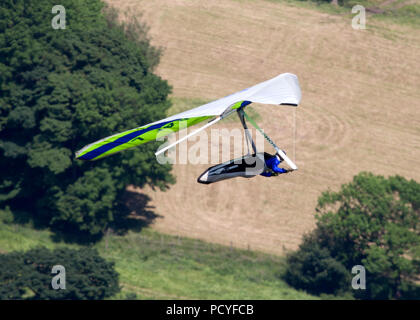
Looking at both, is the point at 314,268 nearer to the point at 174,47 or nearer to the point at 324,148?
the point at 324,148

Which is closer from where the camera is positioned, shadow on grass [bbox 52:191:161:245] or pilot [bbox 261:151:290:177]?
pilot [bbox 261:151:290:177]

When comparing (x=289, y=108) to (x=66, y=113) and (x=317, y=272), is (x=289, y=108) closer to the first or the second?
(x=317, y=272)

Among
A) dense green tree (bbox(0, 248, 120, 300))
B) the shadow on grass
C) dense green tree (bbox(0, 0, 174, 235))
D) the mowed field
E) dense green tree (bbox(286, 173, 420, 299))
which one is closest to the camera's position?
dense green tree (bbox(0, 248, 120, 300))

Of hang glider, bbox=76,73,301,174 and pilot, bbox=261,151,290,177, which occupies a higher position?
hang glider, bbox=76,73,301,174

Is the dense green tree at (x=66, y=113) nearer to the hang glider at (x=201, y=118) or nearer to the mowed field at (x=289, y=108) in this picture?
the mowed field at (x=289, y=108)

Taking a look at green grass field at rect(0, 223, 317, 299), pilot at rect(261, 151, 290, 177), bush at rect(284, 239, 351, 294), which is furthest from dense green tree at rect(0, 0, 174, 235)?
pilot at rect(261, 151, 290, 177)

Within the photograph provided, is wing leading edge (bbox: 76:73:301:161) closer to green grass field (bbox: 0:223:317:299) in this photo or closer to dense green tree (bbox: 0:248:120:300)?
dense green tree (bbox: 0:248:120:300)

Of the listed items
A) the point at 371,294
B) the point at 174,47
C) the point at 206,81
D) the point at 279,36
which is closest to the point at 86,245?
the point at 371,294
